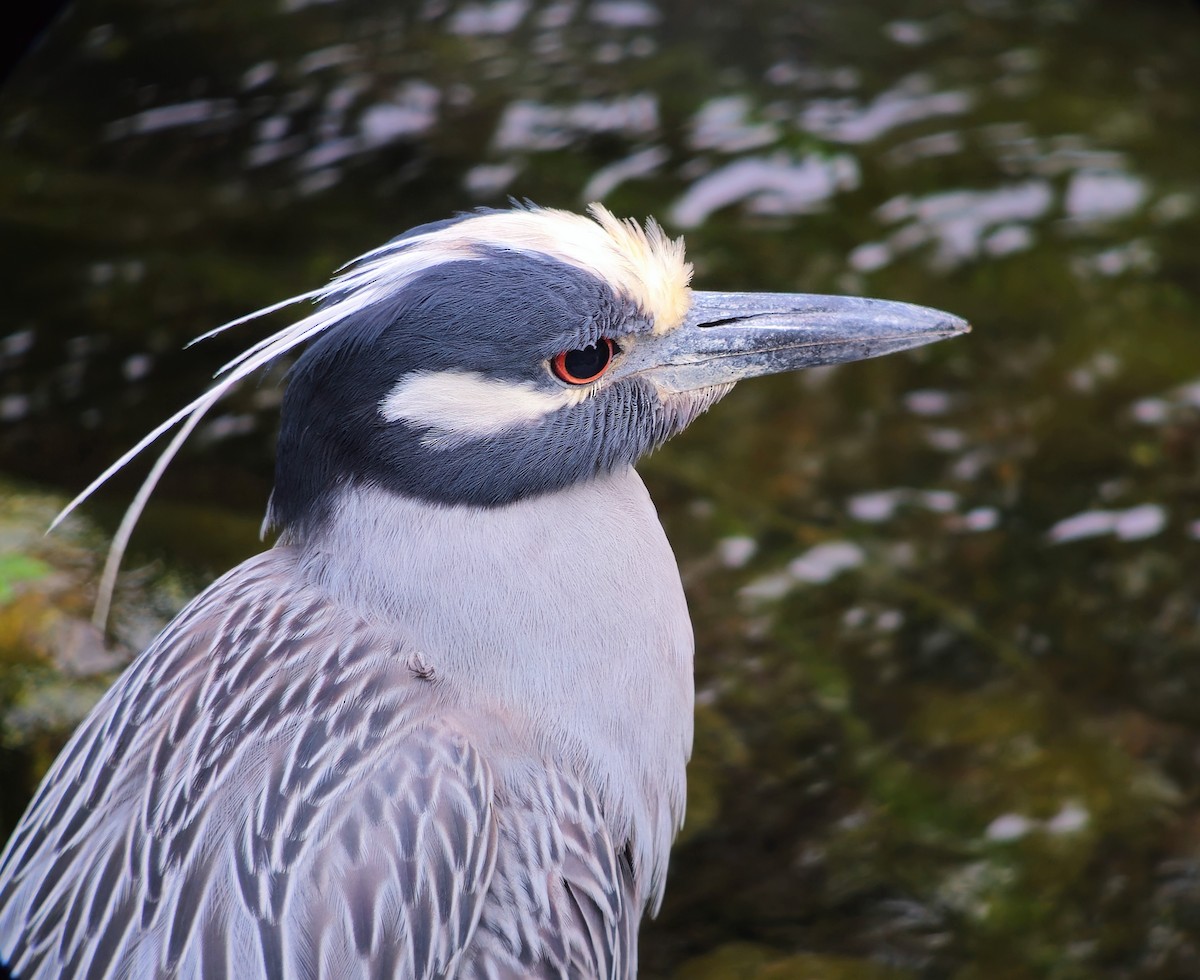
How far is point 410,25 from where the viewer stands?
578cm

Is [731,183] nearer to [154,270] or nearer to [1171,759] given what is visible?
[154,270]

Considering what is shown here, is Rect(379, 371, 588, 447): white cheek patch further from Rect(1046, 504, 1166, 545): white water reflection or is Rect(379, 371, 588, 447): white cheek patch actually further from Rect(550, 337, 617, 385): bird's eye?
Rect(1046, 504, 1166, 545): white water reflection

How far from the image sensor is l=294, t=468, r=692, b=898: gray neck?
7.79 feet

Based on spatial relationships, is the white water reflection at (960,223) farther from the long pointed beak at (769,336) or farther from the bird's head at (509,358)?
the bird's head at (509,358)

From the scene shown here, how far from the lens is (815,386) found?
14.8 feet

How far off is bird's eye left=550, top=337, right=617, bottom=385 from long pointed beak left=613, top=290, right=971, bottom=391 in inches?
2.2

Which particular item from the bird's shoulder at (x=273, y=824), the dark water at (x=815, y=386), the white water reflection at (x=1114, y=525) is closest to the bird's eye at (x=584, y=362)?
the bird's shoulder at (x=273, y=824)

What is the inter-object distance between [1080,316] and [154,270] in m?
3.42

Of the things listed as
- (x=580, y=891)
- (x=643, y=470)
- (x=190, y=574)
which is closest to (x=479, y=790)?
(x=580, y=891)

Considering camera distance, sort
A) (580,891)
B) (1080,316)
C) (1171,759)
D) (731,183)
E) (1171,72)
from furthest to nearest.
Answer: (1171,72) → (731,183) → (1080,316) → (1171,759) → (580,891)

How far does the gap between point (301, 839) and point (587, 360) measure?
1.00 m

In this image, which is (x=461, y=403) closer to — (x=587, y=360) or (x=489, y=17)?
(x=587, y=360)

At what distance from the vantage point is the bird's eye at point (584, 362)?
91.9 inches

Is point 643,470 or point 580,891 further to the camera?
point 643,470
